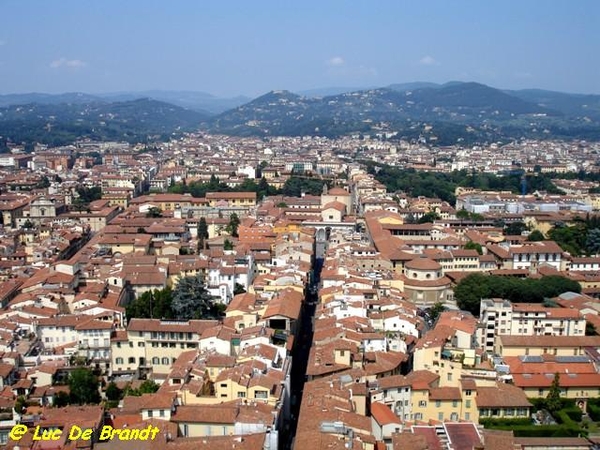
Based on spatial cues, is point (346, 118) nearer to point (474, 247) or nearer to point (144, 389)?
point (474, 247)

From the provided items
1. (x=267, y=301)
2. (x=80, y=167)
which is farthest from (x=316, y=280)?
(x=80, y=167)

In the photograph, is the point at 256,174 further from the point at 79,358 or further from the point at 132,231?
the point at 79,358

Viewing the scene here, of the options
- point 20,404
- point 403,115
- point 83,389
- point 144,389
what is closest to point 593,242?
point 144,389

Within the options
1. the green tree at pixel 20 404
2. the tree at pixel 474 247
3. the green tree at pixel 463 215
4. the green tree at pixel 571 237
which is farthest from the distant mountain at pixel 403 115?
the green tree at pixel 20 404

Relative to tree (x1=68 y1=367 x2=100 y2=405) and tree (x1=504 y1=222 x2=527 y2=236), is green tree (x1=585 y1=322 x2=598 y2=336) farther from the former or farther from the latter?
tree (x1=68 y1=367 x2=100 y2=405)

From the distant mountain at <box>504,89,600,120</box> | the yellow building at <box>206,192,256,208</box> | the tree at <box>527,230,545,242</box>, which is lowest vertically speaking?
the tree at <box>527,230,545,242</box>

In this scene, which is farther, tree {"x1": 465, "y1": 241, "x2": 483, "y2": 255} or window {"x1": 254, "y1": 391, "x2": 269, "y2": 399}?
tree {"x1": 465, "y1": 241, "x2": 483, "y2": 255}

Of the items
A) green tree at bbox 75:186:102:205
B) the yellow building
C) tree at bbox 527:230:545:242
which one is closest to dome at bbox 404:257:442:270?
tree at bbox 527:230:545:242
